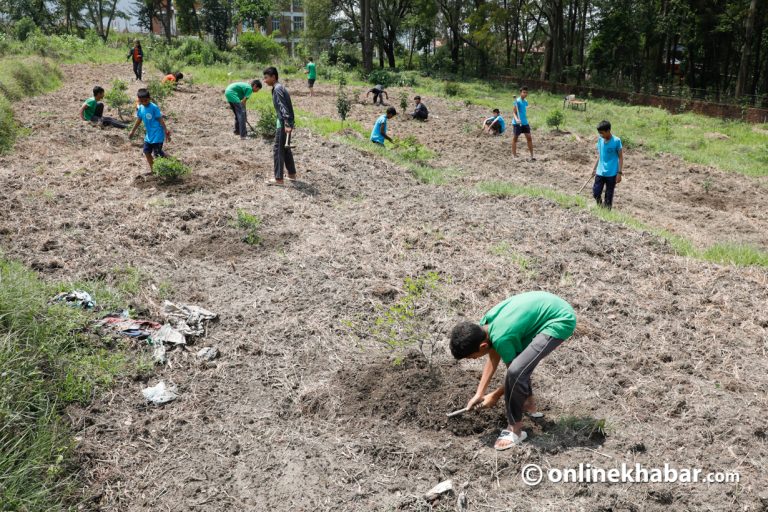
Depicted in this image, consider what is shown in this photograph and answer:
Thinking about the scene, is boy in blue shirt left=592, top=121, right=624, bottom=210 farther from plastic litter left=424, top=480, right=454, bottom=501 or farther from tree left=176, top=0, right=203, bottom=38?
tree left=176, top=0, right=203, bottom=38

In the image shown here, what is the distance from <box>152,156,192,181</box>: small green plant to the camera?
335 inches

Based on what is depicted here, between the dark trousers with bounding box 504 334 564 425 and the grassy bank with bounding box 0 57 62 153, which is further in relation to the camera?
the grassy bank with bounding box 0 57 62 153

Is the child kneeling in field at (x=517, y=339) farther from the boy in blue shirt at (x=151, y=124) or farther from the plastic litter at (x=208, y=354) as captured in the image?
the boy in blue shirt at (x=151, y=124)

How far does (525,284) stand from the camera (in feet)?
20.3

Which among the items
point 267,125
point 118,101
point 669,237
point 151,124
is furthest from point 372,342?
point 118,101

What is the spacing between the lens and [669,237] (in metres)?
7.69

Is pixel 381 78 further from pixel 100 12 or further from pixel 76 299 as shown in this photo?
pixel 100 12

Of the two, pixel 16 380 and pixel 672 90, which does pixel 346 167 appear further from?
pixel 672 90

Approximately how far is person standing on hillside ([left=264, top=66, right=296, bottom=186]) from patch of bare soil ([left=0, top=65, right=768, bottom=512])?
1.01 ft

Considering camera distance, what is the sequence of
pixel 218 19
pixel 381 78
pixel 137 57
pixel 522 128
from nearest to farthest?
pixel 522 128, pixel 137 57, pixel 381 78, pixel 218 19

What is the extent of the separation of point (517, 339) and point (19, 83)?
53.2 feet

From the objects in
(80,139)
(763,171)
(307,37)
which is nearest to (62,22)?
(307,37)

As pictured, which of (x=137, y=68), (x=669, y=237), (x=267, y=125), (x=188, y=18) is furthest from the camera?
(x=188, y=18)

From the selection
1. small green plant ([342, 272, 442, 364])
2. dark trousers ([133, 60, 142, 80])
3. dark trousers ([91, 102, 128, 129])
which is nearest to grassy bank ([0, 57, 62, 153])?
dark trousers ([91, 102, 128, 129])
